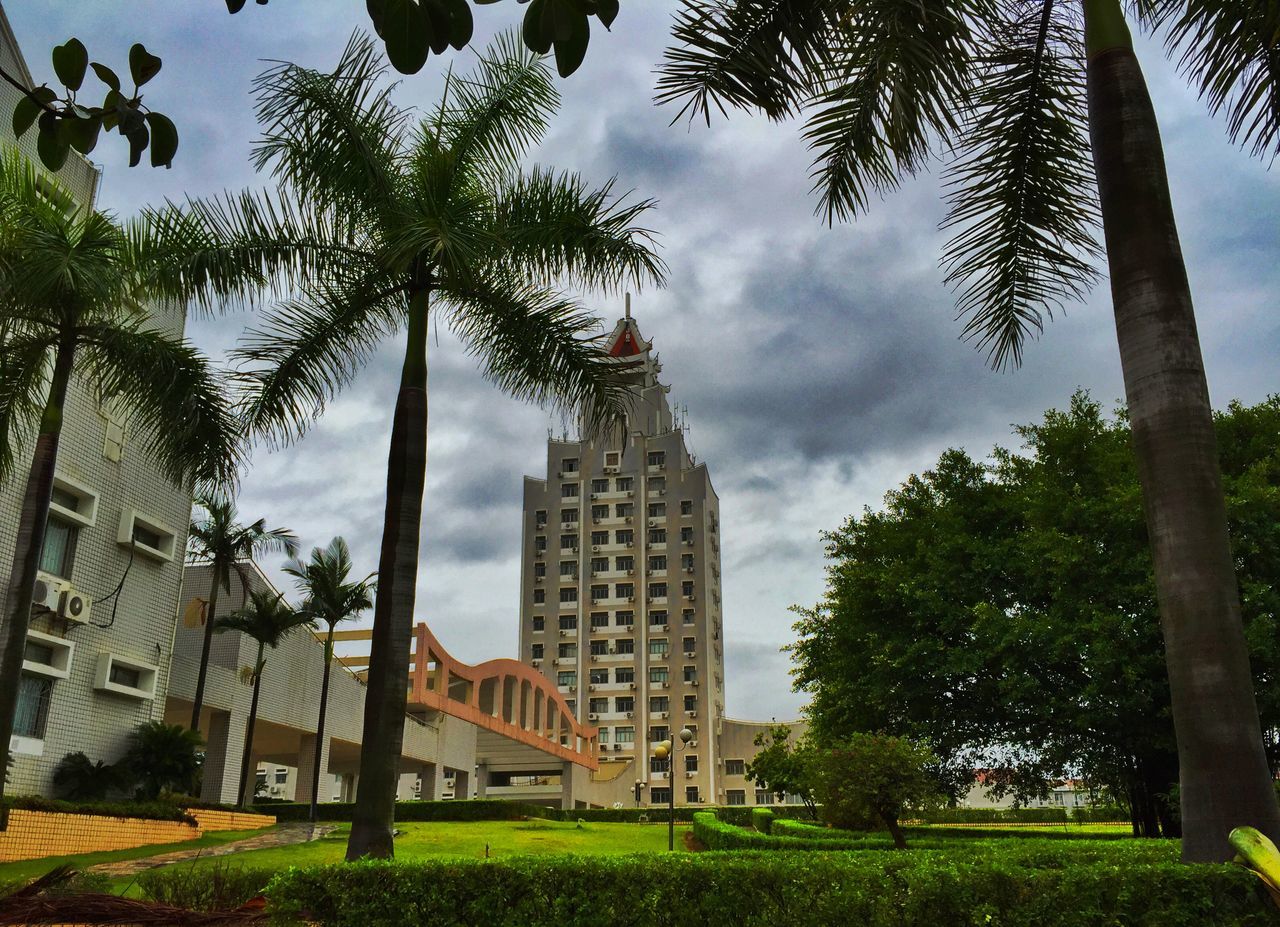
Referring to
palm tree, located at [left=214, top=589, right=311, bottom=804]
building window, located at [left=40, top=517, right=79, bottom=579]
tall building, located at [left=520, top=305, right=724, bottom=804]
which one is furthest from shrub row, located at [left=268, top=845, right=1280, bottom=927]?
tall building, located at [left=520, top=305, right=724, bottom=804]

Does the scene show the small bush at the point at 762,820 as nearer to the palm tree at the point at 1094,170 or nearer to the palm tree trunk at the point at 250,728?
the palm tree trunk at the point at 250,728


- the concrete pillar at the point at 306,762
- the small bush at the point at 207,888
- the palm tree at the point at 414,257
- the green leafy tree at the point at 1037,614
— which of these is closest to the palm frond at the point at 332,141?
the palm tree at the point at 414,257

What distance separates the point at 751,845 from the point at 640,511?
204ft

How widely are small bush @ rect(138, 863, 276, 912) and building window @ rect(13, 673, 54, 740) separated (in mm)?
15299

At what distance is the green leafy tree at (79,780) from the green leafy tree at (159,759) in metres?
0.84

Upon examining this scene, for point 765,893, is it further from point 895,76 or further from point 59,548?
point 59,548

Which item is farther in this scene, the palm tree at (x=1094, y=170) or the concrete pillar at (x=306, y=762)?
the concrete pillar at (x=306, y=762)

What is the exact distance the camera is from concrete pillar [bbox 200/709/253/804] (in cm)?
3453

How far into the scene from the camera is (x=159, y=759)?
1038 inches

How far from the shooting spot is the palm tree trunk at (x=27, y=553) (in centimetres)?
1318

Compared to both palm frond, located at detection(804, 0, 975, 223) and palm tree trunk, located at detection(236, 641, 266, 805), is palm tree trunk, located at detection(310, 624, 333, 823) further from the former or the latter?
palm frond, located at detection(804, 0, 975, 223)

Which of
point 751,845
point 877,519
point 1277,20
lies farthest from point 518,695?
point 1277,20

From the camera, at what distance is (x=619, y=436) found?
13.5 metres

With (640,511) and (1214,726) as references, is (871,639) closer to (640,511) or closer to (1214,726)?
(1214,726)
